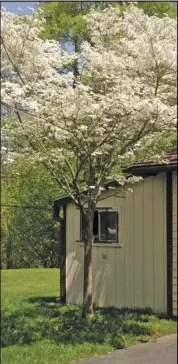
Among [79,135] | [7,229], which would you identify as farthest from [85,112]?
[7,229]

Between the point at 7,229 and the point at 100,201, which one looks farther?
the point at 100,201

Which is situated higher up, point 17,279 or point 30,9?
point 30,9

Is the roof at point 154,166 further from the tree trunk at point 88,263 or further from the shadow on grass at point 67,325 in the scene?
the shadow on grass at point 67,325

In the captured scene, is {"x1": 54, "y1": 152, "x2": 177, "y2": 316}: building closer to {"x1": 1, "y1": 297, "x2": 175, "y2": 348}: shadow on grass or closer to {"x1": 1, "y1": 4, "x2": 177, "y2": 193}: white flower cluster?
{"x1": 1, "y1": 297, "x2": 175, "y2": 348}: shadow on grass

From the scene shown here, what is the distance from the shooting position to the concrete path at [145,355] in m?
3.08

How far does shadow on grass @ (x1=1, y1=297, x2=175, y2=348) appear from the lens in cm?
320

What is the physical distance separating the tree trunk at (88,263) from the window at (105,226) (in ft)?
0.16

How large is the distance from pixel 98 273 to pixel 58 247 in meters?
0.48

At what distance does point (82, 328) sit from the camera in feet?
11.5

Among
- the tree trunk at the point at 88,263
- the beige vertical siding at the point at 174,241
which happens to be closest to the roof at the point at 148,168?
the tree trunk at the point at 88,263

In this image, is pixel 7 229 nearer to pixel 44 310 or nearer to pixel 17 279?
pixel 17 279

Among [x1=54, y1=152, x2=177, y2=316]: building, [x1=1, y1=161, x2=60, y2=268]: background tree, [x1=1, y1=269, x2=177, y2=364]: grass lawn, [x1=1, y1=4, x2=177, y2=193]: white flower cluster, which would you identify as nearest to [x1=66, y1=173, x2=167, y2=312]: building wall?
[x1=54, y1=152, x2=177, y2=316]: building

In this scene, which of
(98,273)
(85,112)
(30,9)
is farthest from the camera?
(98,273)

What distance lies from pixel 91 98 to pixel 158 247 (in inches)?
53.2
